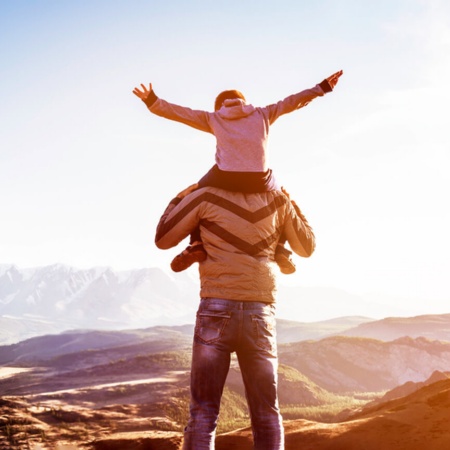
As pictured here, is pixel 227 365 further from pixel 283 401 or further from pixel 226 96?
pixel 283 401

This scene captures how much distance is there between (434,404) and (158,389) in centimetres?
2847

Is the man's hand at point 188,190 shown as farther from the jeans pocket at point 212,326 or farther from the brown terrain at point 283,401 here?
the brown terrain at point 283,401

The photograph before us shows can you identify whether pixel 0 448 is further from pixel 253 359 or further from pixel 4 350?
pixel 4 350

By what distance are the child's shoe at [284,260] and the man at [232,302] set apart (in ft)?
0.24

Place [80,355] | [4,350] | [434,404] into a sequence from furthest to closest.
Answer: [4,350] < [80,355] < [434,404]

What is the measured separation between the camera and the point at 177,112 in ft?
10.0

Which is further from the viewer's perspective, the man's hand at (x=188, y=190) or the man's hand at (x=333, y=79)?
the man's hand at (x=333, y=79)

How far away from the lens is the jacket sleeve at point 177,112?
9.89ft

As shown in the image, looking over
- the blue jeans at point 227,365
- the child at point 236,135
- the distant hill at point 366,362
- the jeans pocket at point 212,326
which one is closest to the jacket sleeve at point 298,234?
the child at point 236,135

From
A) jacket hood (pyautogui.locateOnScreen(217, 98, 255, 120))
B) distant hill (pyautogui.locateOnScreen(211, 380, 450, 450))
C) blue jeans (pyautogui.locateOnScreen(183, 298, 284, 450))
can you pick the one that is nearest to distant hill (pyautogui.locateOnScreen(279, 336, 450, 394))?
distant hill (pyautogui.locateOnScreen(211, 380, 450, 450))

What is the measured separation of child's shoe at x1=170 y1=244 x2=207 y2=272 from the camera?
8.84 feet

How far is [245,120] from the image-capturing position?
118 inches

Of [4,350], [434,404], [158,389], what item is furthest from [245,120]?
[4,350]

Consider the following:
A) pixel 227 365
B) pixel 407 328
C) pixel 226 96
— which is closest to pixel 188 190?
pixel 226 96
